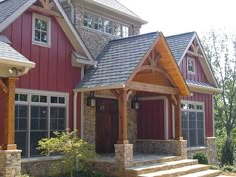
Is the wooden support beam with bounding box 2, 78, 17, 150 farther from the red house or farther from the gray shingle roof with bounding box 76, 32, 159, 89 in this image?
the gray shingle roof with bounding box 76, 32, 159, 89

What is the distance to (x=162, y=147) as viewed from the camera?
16.5 metres

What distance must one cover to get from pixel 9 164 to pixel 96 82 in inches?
192

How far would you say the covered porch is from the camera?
41.0 ft

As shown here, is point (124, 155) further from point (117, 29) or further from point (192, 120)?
point (117, 29)

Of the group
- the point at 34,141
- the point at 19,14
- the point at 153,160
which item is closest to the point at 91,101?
the point at 34,141

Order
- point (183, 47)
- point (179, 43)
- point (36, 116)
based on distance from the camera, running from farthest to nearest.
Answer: point (179, 43) → point (183, 47) → point (36, 116)

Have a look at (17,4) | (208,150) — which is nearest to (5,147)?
(17,4)

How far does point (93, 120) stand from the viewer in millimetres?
14625

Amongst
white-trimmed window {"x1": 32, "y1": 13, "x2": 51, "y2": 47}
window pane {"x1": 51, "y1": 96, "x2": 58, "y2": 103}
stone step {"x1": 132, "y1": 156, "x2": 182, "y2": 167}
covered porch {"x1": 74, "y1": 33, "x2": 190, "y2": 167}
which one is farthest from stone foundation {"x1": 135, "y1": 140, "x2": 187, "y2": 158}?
white-trimmed window {"x1": 32, "y1": 13, "x2": 51, "y2": 47}

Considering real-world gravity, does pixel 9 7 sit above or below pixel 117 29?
below

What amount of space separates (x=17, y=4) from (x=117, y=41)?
5.05 meters

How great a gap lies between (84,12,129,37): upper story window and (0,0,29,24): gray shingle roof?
4.58 metres

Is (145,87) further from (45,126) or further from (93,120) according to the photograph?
(45,126)

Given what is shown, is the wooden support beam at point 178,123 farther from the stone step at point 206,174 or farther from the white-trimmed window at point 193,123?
the white-trimmed window at point 193,123
